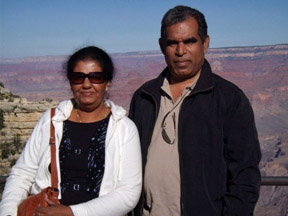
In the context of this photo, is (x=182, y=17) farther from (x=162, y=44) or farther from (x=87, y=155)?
(x=87, y=155)

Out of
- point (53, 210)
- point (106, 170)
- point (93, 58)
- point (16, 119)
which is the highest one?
point (93, 58)

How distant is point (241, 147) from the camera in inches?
95.7

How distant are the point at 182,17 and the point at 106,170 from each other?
0.96m

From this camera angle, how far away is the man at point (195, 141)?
96.7 inches

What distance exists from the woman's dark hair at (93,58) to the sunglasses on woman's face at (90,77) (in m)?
0.03

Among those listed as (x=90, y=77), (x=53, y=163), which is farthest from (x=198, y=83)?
(x=53, y=163)

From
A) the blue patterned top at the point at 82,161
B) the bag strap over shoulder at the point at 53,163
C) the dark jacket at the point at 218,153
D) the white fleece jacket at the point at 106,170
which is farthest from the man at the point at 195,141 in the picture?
the bag strap over shoulder at the point at 53,163

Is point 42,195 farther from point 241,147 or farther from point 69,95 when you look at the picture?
point 241,147

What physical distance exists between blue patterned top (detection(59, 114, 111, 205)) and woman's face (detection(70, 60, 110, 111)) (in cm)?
11

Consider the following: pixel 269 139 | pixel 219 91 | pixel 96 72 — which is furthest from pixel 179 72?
pixel 269 139

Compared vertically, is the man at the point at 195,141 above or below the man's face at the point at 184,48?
below

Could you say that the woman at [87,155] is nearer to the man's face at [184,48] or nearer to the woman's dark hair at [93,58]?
the woman's dark hair at [93,58]

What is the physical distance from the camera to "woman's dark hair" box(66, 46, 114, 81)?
2.39m

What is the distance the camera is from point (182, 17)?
2.56 m
